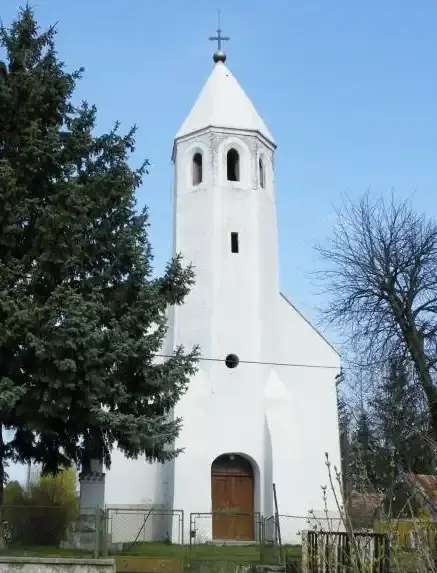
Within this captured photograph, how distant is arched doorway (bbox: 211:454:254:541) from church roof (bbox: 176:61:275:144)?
36.5 ft

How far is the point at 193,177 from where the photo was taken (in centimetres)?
2584

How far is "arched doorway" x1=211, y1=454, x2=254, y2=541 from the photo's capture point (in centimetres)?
2216

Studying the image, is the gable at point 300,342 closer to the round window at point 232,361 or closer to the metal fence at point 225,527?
the round window at point 232,361

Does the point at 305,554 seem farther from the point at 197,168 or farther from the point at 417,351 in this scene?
the point at 197,168

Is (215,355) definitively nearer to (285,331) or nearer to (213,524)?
(285,331)

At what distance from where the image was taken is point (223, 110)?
2655 centimetres

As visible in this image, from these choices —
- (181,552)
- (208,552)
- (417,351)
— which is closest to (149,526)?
(208,552)

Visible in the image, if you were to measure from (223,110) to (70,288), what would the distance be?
14239 mm

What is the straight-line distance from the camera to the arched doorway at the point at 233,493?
22.2 metres

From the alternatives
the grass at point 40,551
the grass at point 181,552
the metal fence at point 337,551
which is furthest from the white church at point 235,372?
the metal fence at point 337,551

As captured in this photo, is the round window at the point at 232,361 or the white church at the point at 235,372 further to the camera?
the round window at the point at 232,361

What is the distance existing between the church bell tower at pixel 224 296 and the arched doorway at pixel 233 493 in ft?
0.14

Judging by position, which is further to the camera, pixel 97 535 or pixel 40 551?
pixel 40 551

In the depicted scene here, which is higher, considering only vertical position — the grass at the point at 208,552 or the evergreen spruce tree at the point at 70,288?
the evergreen spruce tree at the point at 70,288
